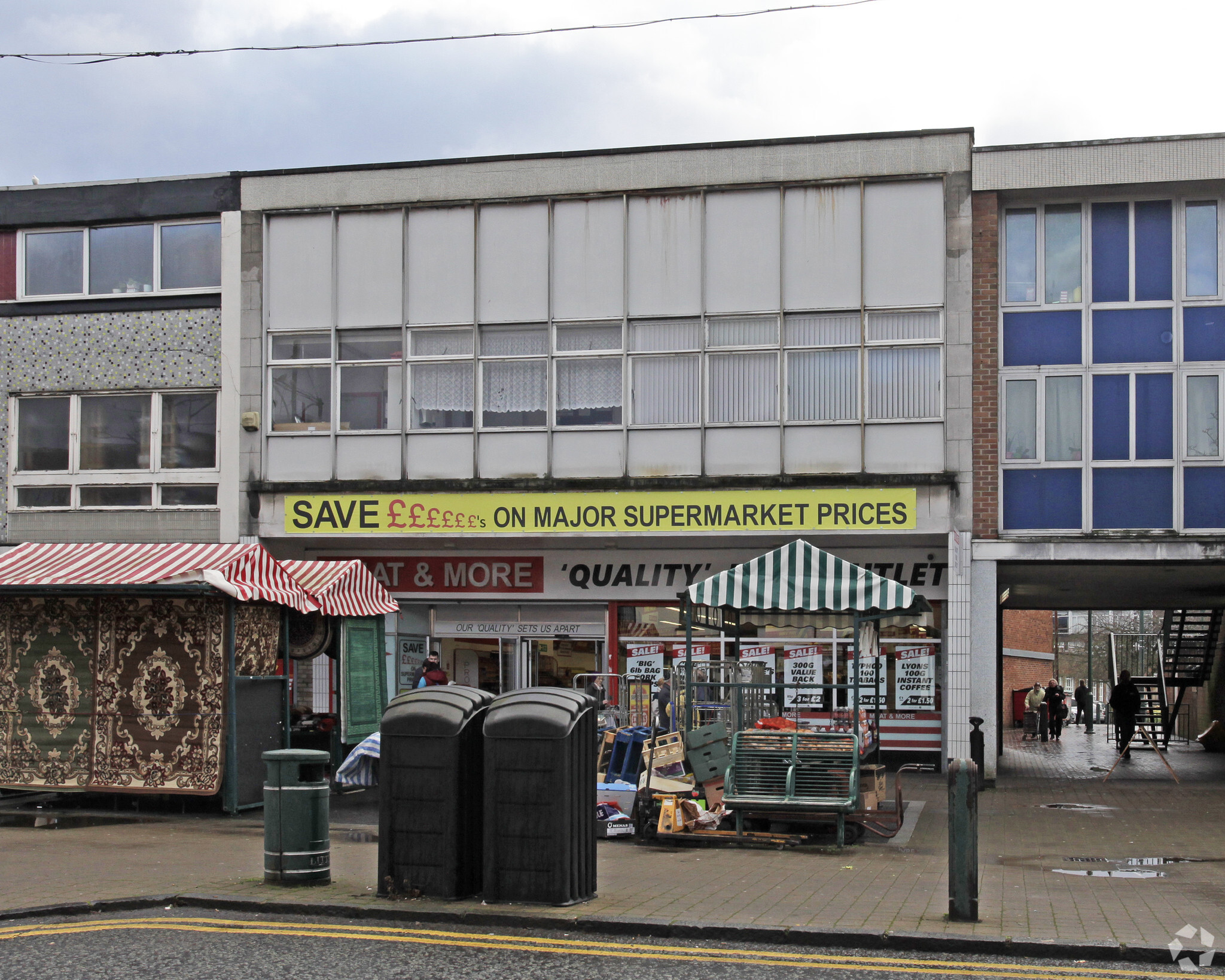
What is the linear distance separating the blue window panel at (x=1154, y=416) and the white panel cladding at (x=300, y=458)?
12603 mm

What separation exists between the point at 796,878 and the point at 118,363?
16555mm

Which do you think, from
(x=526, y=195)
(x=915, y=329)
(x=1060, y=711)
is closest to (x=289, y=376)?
(x=526, y=195)

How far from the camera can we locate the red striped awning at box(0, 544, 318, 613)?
47.0ft

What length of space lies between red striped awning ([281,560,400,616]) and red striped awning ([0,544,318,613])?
1.17 ft

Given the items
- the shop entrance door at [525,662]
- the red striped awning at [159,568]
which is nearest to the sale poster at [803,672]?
the shop entrance door at [525,662]

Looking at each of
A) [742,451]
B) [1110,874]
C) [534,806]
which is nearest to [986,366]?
Result: [742,451]

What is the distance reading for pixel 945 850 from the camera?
12.1 meters

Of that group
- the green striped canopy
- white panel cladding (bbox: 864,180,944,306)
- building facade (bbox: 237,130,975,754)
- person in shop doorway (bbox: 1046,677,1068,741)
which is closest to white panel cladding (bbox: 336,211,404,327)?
building facade (bbox: 237,130,975,754)

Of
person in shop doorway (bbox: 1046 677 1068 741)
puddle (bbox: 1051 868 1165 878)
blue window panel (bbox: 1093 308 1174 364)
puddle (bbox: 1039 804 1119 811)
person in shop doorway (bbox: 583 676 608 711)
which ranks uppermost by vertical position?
blue window panel (bbox: 1093 308 1174 364)

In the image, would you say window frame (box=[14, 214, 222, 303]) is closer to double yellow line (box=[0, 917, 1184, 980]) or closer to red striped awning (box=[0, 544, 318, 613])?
red striped awning (box=[0, 544, 318, 613])

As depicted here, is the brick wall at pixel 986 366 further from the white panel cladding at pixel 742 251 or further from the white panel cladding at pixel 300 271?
the white panel cladding at pixel 300 271

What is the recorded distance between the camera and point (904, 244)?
67.1 ft

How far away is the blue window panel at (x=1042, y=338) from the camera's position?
66.2 ft

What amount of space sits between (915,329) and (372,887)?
44.8ft
